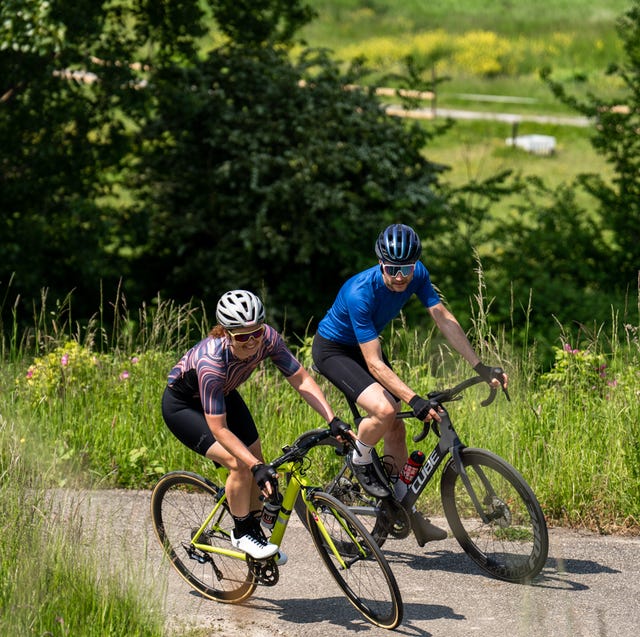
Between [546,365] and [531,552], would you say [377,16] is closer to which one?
[546,365]

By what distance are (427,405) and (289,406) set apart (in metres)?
2.67

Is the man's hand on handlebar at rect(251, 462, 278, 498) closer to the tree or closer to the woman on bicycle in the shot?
the woman on bicycle

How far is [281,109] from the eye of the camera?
51.3 feet

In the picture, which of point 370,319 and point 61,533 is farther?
point 370,319

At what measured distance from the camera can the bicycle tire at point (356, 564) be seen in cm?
561

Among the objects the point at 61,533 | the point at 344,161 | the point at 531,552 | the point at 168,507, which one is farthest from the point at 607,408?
the point at 344,161

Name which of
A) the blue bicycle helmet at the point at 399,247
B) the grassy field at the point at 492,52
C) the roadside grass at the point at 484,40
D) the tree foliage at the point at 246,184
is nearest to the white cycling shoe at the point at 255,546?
the blue bicycle helmet at the point at 399,247

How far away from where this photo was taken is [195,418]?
6.14 metres

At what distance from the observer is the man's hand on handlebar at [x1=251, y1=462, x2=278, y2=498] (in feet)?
18.1

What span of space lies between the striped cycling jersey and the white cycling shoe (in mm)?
714

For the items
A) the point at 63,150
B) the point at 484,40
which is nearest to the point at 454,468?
the point at 63,150

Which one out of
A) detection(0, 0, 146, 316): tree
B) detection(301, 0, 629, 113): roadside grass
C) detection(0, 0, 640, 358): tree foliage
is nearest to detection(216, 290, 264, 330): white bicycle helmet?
detection(0, 0, 146, 316): tree

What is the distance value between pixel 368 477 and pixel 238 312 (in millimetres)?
1492

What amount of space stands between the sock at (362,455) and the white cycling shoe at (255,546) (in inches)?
32.7
